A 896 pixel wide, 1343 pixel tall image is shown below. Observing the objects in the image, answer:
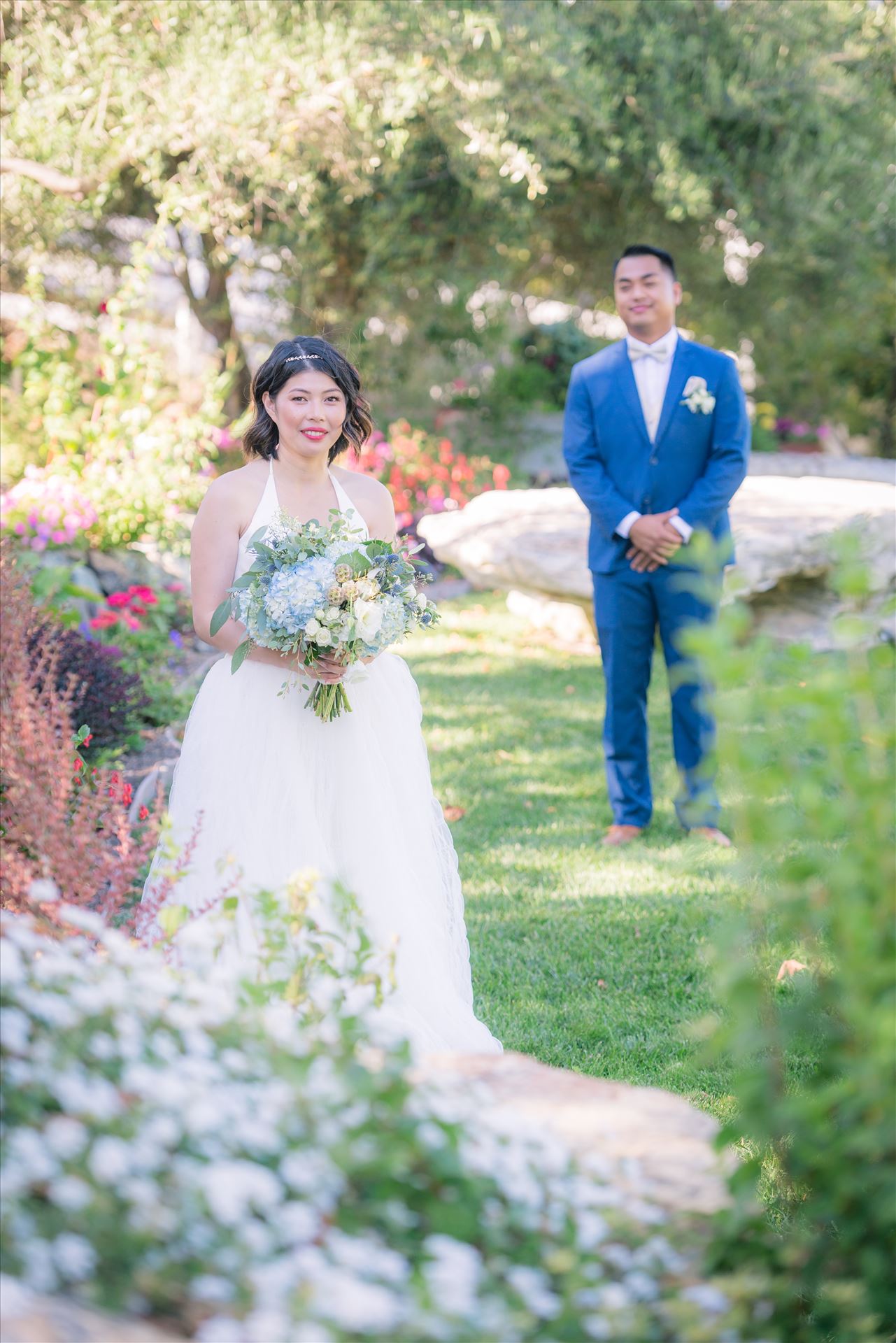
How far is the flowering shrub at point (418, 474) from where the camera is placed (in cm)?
1200

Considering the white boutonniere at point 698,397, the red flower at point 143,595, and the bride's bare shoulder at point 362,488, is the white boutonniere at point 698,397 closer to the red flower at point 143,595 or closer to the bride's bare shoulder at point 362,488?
the bride's bare shoulder at point 362,488

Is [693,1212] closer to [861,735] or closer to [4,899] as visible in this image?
[861,735]

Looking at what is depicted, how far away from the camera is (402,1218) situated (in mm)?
1482

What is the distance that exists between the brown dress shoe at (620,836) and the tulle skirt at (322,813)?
6.45 ft

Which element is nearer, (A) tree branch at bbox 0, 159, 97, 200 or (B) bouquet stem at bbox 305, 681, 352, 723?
(B) bouquet stem at bbox 305, 681, 352, 723

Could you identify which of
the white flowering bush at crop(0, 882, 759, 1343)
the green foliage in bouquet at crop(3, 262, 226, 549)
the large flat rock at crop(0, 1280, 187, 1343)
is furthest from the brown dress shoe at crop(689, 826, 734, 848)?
the green foliage in bouquet at crop(3, 262, 226, 549)

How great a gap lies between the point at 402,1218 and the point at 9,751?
171cm

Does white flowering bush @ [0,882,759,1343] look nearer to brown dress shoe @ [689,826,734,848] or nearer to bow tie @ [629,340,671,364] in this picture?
brown dress shoe @ [689,826,734,848]

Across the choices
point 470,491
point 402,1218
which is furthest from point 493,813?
point 470,491

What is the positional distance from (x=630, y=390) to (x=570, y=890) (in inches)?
91.3

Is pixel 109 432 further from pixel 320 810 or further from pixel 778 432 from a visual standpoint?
pixel 778 432

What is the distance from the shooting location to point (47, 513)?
7.91m

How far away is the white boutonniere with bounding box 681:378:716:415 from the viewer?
18.2 feet

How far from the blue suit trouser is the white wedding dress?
2.12 m
